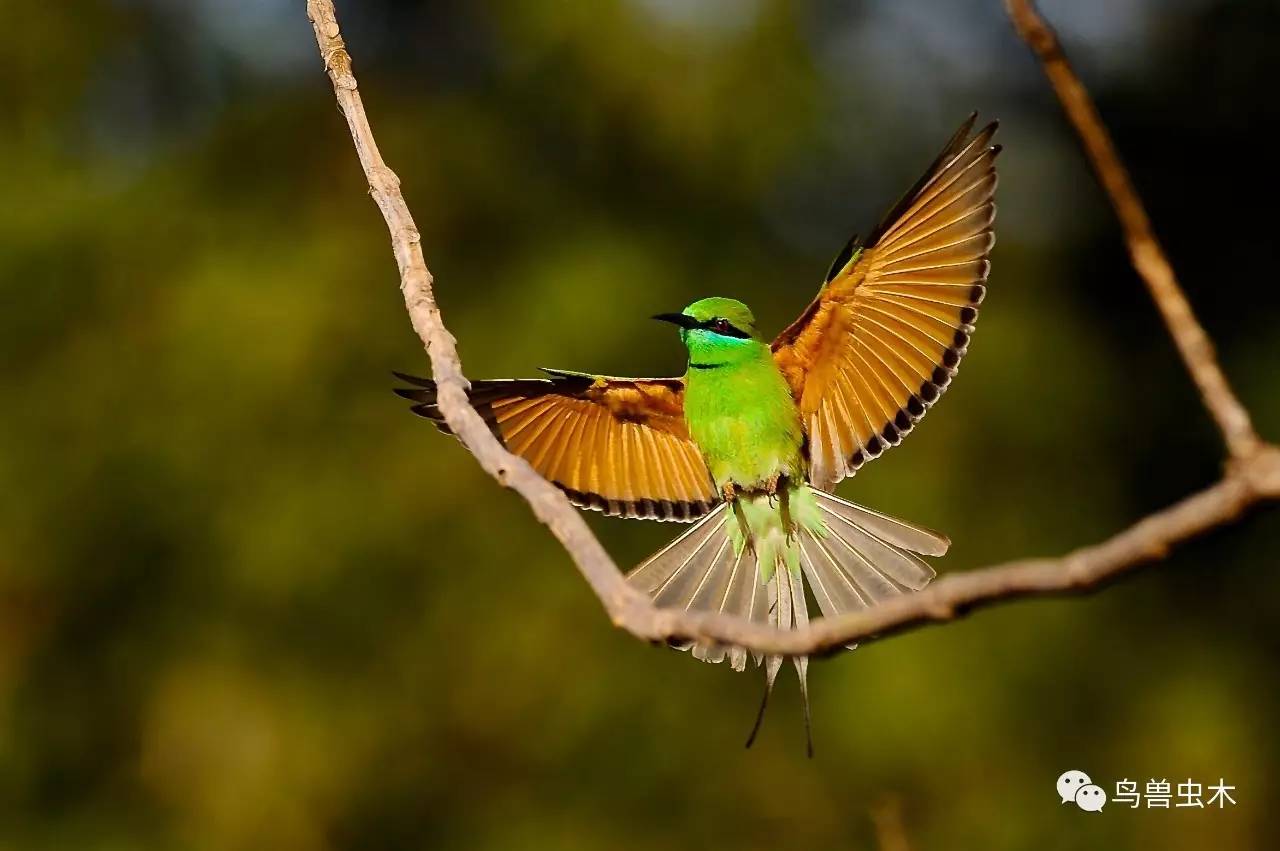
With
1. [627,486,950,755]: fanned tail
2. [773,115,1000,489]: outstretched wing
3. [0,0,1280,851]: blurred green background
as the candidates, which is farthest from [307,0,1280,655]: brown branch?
[0,0,1280,851]: blurred green background

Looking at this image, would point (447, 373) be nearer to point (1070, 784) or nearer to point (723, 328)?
point (723, 328)

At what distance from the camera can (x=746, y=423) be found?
2.48 metres

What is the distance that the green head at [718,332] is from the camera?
8.36 ft

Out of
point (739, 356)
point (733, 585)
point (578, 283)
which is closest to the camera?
point (733, 585)

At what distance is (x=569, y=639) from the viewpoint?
18.7 ft

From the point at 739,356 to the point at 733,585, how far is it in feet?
1.41

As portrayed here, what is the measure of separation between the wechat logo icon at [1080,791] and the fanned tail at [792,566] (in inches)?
135

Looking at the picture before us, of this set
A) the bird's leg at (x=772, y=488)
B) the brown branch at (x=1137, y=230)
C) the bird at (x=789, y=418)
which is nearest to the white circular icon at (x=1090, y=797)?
the bird at (x=789, y=418)

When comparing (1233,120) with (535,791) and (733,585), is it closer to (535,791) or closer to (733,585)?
(535,791)

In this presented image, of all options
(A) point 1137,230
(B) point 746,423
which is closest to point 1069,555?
(A) point 1137,230

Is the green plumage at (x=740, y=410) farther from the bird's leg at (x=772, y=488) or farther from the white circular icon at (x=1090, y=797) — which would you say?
the white circular icon at (x=1090, y=797)

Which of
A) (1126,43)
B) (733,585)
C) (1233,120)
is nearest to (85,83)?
(1126,43)

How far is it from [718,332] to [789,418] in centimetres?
19

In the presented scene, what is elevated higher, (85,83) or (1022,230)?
(1022,230)
